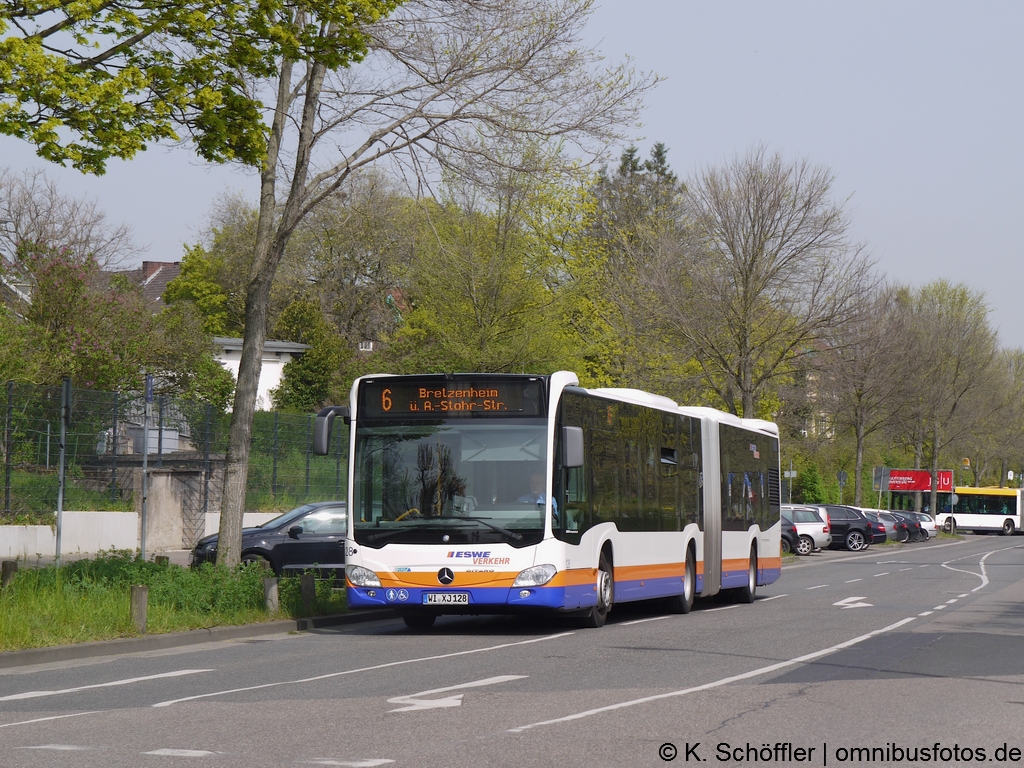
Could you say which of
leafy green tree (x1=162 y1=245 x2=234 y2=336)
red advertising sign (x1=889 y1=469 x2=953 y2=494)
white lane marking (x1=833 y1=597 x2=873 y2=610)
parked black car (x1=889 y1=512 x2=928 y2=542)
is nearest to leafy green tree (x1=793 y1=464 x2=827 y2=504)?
red advertising sign (x1=889 y1=469 x2=953 y2=494)

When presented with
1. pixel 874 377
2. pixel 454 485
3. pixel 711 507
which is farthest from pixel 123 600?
pixel 874 377

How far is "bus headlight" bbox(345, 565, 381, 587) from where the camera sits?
51.1 ft

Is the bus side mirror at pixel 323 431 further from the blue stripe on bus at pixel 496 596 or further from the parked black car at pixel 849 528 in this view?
the parked black car at pixel 849 528

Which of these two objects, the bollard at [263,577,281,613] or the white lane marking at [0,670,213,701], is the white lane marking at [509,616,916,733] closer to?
the white lane marking at [0,670,213,701]

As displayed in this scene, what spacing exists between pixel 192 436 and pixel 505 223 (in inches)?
442

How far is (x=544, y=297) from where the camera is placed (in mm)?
37469

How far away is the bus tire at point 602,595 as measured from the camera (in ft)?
54.5

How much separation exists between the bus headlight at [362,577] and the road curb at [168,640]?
1162mm

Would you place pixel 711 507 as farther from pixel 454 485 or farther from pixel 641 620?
pixel 454 485

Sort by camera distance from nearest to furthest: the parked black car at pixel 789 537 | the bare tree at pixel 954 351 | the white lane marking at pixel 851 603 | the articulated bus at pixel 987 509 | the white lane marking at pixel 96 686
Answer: the white lane marking at pixel 96 686
the white lane marking at pixel 851 603
the parked black car at pixel 789 537
the bare tree at pixel 954 351
the articulated bus at pixel 987 509

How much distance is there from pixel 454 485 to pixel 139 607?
3.70 meters

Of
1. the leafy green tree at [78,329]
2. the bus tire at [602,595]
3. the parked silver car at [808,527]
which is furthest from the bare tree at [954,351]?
the bus tire at [602,595]

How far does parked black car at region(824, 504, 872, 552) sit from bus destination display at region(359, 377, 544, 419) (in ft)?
123

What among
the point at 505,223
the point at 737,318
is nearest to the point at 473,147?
the point at 505,223
